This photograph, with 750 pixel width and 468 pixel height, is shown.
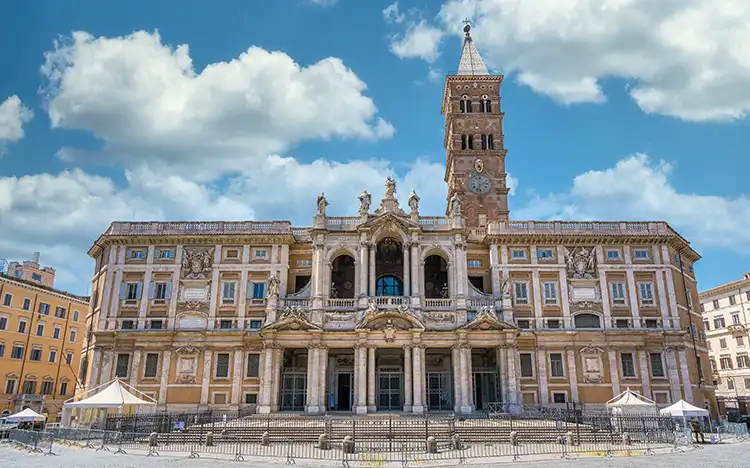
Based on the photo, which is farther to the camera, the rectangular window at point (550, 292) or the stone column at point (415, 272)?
the rectangular window at point (550, 292)

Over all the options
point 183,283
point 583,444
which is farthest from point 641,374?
point 183,283

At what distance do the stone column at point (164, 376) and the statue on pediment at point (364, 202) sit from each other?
63.0 feet

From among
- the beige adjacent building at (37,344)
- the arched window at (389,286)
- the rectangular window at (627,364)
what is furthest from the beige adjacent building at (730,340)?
the beige adjacent building at (37,344)

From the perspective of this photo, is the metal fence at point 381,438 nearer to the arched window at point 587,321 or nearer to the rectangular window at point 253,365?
the rectangular window at point 253,365

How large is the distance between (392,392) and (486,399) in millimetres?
7671

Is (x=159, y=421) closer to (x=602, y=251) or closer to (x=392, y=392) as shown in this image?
(x=392, y=392)

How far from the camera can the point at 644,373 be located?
151 feet

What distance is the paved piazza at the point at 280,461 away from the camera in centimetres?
2206

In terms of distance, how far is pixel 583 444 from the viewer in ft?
98.2

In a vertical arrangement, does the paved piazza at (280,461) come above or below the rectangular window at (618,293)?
below

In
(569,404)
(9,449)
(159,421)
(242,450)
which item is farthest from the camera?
(569,404)

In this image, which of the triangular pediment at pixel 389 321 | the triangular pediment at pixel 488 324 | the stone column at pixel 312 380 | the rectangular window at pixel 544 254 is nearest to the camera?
the stone column at pixel 312 380

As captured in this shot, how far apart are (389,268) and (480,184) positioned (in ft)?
54.4

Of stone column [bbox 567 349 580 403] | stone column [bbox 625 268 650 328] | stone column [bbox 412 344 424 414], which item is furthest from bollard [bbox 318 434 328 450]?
stone column [bbox 625 268 650 328]
